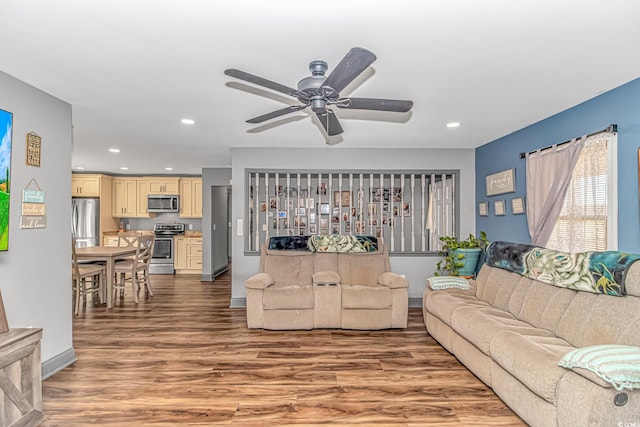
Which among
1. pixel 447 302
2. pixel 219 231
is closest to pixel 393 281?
pixel 447 302

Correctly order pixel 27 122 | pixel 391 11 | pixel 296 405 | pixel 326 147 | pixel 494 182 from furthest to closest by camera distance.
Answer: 1. pixel 326 147
2. pixel 494 182
3. pixel 27 122
4. pixel 296 405
5. pixel 391 11

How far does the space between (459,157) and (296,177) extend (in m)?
2.59

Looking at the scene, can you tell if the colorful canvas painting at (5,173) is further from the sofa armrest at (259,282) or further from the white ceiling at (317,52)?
the sofa armrest at (259,282)

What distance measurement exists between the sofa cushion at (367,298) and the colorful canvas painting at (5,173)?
3153 mm

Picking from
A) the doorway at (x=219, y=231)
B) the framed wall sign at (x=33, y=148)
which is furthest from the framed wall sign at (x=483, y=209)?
the framed wall sign at (x=33, y=148)

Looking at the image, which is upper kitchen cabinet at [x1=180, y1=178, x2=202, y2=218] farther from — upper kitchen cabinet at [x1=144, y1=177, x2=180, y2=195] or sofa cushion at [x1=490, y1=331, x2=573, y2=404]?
sofa cushion at [x1=490, y1=331, x2=573, y2=404]

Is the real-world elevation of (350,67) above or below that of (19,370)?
above

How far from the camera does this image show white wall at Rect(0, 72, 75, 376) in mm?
2553

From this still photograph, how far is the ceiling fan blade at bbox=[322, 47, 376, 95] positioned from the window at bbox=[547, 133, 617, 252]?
93.4 inches

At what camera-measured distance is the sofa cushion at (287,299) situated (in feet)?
13.3

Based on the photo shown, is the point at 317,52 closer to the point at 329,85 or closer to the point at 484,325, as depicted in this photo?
the point at 329,85

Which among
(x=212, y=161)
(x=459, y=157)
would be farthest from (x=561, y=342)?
(x=212, y=161)

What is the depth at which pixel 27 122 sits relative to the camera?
268cm

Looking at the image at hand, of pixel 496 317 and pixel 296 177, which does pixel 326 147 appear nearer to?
pixel 296 177
